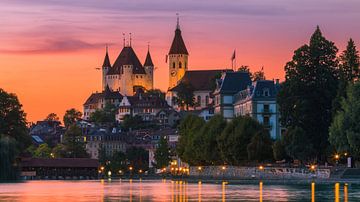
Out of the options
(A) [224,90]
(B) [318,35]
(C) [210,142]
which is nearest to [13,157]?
(C) [210,142]

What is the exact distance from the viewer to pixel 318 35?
135 metres

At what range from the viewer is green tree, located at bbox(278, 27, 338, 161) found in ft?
433

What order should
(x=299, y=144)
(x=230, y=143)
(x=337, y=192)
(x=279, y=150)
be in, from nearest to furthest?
1. (x=337, y=192)
2. (x=299, y=144)
3. (x=279, y=150)
4. (x=230, y=143)

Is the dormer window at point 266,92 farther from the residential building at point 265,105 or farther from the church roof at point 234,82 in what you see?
the church roof at point 234,82

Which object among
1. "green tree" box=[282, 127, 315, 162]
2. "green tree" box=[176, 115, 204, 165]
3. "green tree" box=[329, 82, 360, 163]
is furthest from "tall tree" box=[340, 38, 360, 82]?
"green tree" box=[176, 115, 204, 165]

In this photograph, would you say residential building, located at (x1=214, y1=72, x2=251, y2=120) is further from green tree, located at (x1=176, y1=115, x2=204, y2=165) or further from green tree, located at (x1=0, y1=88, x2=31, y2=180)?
green tree, located at (x1=0, y1=88, x2=31, y2=180)

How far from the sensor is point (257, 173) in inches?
5625

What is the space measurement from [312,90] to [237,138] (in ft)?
51.0

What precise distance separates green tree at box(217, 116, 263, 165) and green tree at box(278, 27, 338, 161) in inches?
462

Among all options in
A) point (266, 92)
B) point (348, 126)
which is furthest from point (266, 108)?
point (348, 126)

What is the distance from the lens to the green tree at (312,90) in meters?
132

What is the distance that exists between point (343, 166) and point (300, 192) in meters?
30.0

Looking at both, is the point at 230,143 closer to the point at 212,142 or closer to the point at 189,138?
the point at 212,142

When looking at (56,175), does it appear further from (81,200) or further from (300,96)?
(81,200)
